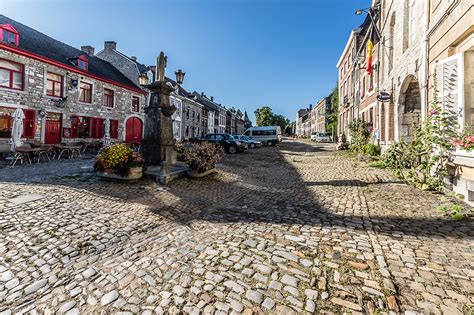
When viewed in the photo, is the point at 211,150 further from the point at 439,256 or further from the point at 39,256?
the point at 439,256

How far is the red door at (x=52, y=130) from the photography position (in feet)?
53.6

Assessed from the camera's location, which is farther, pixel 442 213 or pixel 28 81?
pixel 28 81

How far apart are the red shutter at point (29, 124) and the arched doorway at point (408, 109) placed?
20184 millimetres

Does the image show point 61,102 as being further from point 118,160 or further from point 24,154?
point 118,160

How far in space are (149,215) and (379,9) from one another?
57.4 feet

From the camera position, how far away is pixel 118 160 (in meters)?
7.07

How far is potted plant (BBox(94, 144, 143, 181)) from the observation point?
706cm

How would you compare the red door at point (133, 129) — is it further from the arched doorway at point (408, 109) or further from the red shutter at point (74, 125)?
the arched doorway at point (408, 109)

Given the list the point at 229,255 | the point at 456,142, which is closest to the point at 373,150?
the point at 456,142

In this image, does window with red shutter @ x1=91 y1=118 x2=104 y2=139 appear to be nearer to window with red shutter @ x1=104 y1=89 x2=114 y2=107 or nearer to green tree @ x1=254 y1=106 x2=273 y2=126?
window with red shutter @ x1=104 y1=89 x2=114 y2=107

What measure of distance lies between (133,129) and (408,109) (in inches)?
907

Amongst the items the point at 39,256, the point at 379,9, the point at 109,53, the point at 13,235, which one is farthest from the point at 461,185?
the point at 109,53

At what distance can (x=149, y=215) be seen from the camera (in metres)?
4.63

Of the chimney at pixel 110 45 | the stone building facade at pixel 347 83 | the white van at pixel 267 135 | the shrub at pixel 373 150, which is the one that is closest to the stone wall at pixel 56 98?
the chimney at pixel 110 45
